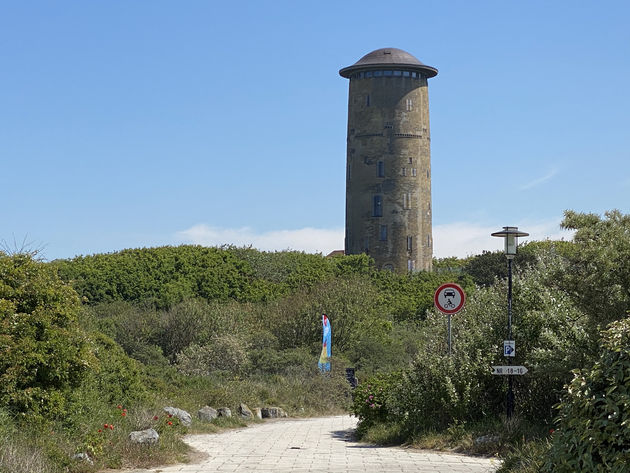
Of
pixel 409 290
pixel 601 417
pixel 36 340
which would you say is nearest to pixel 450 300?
pixel 36 340

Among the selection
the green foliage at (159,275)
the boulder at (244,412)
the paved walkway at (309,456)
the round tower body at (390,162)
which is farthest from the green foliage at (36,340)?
the round tower body at (390,162)

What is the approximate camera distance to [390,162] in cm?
7206

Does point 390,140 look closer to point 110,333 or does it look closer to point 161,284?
point 161,284

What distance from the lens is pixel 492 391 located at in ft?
59.6

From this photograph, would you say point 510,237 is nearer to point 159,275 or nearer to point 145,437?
point 145,437

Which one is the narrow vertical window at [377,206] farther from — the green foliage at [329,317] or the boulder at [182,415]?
the boulder at [182,415]

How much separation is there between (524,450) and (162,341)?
28900 mm

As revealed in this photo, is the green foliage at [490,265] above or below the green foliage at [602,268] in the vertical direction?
above

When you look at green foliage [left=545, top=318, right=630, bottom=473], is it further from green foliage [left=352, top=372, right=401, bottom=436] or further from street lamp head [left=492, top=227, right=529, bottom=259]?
green foliage [left=352, top=372, right=401, bottom=436]

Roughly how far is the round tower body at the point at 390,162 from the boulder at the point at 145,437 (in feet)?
188

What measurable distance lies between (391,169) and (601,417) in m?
64.3

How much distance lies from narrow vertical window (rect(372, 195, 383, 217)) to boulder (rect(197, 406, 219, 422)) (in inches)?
1923

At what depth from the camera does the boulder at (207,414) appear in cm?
2405

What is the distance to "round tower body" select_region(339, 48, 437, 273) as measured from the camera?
7225 centimetres
